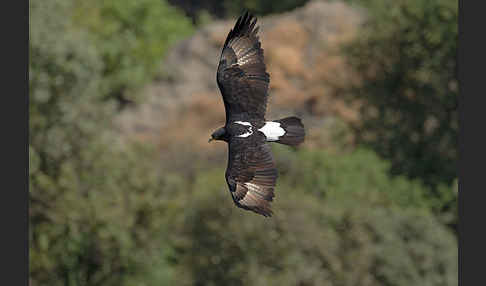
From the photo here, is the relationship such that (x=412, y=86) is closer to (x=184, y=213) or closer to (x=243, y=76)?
(x=184, y=213)

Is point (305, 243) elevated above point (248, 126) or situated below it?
above

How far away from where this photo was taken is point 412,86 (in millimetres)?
27219

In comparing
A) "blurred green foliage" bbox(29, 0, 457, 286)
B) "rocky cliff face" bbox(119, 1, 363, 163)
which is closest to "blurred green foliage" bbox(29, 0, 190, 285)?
"blurred green foliage" bbox(29, 0, 457, 286)

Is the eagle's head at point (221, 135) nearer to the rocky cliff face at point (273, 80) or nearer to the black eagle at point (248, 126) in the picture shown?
the black eagle at point (248, 126)

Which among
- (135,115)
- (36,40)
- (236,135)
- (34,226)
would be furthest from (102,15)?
(236,135)

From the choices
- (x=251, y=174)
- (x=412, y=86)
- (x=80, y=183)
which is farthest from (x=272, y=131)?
(x=412, y=86)

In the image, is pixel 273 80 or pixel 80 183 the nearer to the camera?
pixel 80 183

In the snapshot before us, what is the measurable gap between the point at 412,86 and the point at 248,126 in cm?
1607

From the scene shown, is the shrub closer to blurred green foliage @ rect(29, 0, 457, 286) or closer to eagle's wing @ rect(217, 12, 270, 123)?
blurred green foliage @ rect(29, 0, 457, 286)

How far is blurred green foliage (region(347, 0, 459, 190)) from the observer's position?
26750 millimetres

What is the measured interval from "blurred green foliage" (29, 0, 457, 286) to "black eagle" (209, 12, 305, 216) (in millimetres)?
6467

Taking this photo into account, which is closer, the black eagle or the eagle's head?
the black eagle

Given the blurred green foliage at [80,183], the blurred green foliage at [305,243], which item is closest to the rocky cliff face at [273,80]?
the blurred green foliage at [80,183]

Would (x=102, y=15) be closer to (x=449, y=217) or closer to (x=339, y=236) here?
(x=449, y=217)
